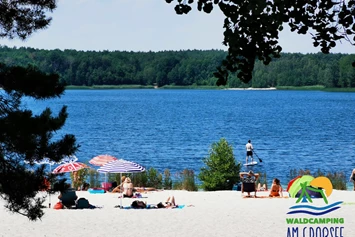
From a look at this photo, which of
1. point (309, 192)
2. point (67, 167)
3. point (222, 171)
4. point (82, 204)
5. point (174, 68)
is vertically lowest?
point (82, 204)

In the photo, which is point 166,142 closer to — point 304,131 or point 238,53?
point 304,131

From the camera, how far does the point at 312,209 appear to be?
17.4 metres

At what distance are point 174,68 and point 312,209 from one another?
531 ft

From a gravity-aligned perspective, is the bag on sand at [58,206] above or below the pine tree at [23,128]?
below

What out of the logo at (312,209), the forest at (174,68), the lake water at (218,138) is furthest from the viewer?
the forest at (174,68)

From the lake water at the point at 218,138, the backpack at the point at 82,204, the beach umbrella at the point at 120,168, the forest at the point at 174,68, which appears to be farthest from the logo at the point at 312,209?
the forest at the point at 174,68

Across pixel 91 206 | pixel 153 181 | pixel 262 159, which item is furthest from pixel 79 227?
pixel 262 159

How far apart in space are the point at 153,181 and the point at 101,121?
66.3 metres

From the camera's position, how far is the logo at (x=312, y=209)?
14930 millimetres

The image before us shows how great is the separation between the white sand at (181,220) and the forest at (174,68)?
128642 millimetres

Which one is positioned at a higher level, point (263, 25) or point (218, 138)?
point (263, 25)

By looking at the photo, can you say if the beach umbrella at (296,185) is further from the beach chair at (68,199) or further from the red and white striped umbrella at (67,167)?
the red and white striped umbrella at (67,167)

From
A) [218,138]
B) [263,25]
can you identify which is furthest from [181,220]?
[218,138]

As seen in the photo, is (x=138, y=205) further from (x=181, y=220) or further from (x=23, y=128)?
(x=23, y=128)
